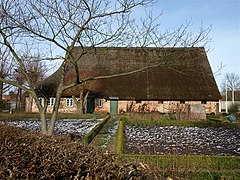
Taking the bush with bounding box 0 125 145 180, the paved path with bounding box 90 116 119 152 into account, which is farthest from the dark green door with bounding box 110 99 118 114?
the bush with bounding box 0 125 145 180

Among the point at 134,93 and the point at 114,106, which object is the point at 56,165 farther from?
the point at 134,93

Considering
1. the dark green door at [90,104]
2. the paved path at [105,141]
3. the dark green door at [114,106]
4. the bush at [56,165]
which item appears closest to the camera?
the bush at [56,165]

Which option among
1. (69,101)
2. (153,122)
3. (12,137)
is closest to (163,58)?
(12,137)

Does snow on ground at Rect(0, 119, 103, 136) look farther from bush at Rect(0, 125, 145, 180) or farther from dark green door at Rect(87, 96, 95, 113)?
dark green door at Rect(87, 96, 95, 113)

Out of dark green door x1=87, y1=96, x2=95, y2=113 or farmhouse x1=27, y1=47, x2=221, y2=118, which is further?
dark green door x1=87, y1=96, x2=95, y2=113

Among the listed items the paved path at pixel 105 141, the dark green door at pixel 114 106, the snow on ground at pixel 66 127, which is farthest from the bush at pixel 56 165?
the dark green door at pixel 114 106

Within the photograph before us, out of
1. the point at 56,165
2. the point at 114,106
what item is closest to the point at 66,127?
the point at 114,106

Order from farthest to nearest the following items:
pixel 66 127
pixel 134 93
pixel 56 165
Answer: pixel 134 93 < pixel 66 127 < pixel 56 165

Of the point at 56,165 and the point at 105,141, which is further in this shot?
the point at 105,141

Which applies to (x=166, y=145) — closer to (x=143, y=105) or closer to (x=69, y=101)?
(x=143, y=105)

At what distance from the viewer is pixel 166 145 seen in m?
12.0

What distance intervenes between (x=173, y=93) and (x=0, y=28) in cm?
2560

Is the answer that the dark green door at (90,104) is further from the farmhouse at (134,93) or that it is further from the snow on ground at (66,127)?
the snow on ground at (66,127)

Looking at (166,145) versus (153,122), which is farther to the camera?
(153,122)
